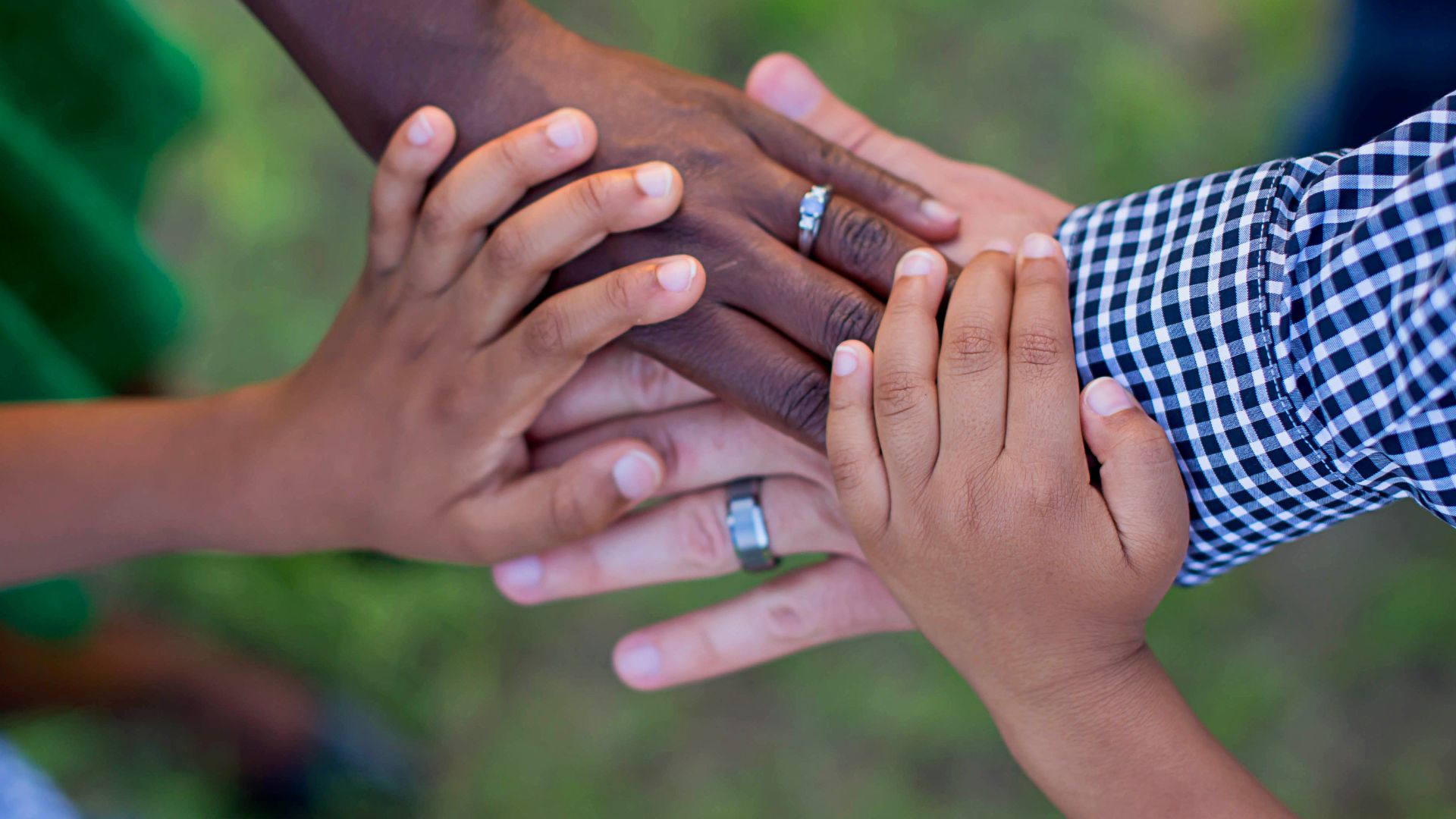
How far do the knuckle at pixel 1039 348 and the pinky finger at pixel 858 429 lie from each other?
0.47 ft

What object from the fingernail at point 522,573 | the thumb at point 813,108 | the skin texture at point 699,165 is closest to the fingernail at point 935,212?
the skin texture at point 699,165

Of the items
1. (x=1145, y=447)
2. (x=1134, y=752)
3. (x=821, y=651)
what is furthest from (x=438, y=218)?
(x=821, y=651)

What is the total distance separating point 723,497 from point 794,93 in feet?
1.90

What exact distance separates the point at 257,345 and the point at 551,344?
1632 mm

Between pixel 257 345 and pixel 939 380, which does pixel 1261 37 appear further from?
pixel 257 345

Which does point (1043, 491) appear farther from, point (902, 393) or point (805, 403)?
point (805, 403)

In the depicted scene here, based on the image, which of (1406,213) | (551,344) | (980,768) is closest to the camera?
(1406,213)

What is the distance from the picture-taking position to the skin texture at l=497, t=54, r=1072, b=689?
4.39 ft

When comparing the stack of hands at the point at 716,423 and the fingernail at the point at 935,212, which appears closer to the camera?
the stack of hands at the point at 716,423

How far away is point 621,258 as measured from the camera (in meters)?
1.16

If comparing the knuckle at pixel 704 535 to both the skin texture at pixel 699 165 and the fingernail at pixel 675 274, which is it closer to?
the skin texture at pixel 699 165

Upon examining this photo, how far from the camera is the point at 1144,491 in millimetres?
929

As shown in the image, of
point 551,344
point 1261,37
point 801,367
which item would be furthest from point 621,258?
point 1261,37

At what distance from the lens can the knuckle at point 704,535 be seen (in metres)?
1.39
